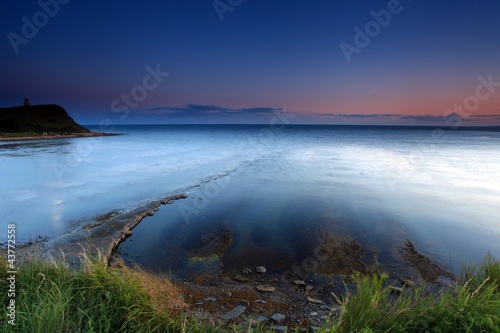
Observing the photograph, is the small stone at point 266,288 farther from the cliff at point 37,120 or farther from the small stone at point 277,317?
the cliff at point 37,120

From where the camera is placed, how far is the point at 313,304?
17.7 feet

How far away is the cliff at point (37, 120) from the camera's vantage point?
80.8 metres

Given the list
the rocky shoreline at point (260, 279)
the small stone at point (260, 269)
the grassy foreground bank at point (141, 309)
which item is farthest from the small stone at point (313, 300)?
the grassy foreground bank at point (141, 309)

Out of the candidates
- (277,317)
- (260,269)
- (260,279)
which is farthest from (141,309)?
(260,269)

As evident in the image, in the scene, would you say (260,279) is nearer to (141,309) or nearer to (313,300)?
(313,300)

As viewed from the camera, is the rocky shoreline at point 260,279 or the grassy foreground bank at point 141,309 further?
the rocky shoreline at point 260,279

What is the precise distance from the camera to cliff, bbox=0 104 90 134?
3179 inches

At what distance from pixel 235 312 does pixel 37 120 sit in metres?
114

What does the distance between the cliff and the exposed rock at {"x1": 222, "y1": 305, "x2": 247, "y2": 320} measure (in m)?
94.8

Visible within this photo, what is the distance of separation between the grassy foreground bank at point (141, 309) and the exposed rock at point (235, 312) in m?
1.06

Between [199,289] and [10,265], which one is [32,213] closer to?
[10,265]

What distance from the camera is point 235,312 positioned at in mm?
5074

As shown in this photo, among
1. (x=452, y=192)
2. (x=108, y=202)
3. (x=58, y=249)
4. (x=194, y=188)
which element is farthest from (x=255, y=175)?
(x=58, y=249)

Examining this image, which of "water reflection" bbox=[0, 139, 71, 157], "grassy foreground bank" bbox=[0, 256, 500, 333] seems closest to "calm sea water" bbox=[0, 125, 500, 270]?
"grassy foreground bank" bbox=[0, 256, 500, 333]
